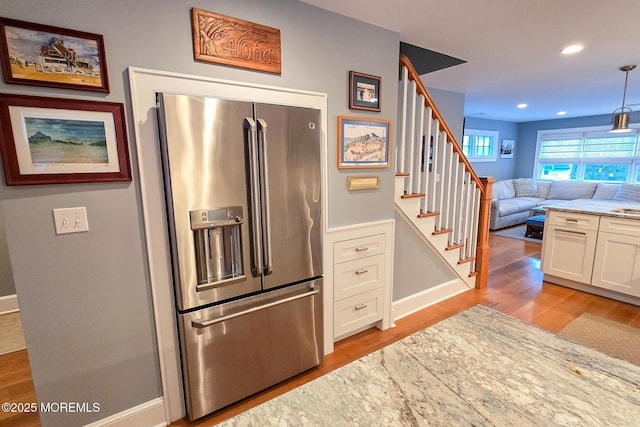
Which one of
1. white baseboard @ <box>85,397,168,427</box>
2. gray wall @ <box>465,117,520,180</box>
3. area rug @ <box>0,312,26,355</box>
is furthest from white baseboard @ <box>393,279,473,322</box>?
gray wall @ <box>465,117,520,180</box>

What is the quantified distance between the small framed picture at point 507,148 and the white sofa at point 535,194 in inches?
33.6

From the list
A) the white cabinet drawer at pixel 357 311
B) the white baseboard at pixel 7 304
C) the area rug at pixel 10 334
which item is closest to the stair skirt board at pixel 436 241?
the white cabinet drawer at pixel 357 311

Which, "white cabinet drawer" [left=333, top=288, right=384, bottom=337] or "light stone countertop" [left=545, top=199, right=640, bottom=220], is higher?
"light stone countertop" [left=545, top=199, right=640, bottom=220]

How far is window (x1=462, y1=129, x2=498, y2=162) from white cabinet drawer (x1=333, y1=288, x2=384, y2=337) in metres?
5.33

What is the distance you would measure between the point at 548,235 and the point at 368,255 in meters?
2.51

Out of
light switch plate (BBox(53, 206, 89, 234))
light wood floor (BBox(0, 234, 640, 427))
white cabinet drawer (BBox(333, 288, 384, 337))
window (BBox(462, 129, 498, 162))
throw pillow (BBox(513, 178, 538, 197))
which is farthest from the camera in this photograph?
throw pillow (BBox(513, 178, 538, 197))

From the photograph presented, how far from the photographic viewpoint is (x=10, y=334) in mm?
2471

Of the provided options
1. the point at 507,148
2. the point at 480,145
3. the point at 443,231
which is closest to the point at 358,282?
the point at 443,231

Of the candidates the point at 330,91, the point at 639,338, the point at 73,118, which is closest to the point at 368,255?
the point at 330,91

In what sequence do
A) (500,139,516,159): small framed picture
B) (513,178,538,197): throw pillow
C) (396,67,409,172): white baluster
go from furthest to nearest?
(500,139,516,159): small framed picture → (513,178,538,197): throw pillow → (396,67,409,172): white baluster

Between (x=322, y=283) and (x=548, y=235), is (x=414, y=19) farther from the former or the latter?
(x=548, y=235)

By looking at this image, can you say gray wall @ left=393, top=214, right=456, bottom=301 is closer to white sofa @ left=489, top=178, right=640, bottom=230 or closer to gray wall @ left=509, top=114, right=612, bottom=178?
white sofa @ left=489, top=178, right=640, bottom=230

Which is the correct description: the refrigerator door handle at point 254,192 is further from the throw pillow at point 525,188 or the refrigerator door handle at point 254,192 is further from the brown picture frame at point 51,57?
the throw pillow at point 525,188

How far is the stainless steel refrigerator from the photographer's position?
1443mm
